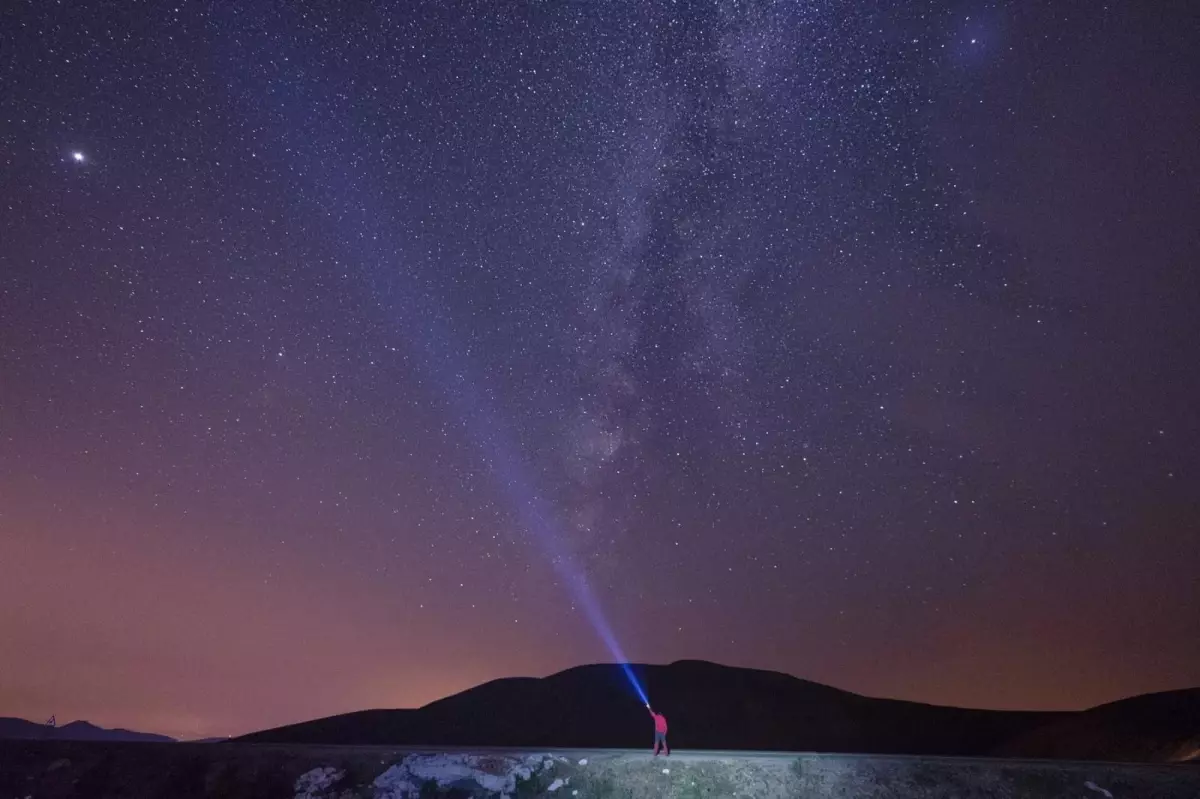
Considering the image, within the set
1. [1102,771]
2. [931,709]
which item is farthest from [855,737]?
[1102,771]

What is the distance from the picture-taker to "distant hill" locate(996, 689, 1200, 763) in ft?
140

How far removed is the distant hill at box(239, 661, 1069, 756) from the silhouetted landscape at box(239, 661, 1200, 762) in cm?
10

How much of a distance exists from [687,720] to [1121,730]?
119 feet

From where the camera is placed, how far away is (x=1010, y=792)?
1405 cm

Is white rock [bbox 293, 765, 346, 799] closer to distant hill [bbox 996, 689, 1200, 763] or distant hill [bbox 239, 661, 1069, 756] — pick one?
distant hill [bbox 996, 689, 1200, 763]

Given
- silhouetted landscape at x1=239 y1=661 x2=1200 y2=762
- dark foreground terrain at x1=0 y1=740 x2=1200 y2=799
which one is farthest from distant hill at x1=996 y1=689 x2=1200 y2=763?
dark foreground terrain at x1=0 y1=740 x2=1200 y2=799

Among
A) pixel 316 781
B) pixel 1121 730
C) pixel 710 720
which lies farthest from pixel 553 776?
pixel 710 720

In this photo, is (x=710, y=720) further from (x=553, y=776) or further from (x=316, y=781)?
(x=316, y=781)

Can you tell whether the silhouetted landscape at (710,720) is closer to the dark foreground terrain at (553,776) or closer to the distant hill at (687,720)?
the distant hill at (687,720)

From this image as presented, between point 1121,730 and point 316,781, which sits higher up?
point 1121,730

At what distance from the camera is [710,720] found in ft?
234

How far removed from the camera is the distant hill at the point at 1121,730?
42.8m

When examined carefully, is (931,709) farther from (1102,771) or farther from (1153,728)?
(1102,771)

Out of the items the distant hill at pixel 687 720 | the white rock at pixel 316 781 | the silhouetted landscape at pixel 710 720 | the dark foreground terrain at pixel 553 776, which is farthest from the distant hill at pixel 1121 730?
the white rock at pixel 316 781
